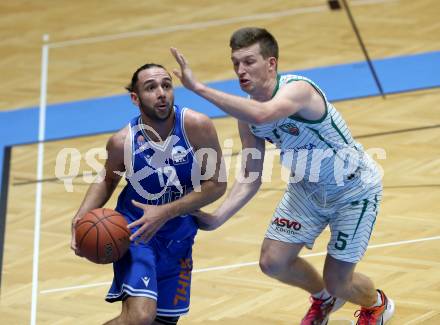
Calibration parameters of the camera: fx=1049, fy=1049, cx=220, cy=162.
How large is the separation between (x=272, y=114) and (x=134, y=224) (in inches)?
39.9

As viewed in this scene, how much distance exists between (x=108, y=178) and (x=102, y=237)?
500 millimetres

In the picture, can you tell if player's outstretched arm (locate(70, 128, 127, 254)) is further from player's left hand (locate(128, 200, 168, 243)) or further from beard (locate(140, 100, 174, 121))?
player's left hand (locate(128, 200, 168, 243))

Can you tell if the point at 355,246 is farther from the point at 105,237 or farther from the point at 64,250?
the point at 64,250

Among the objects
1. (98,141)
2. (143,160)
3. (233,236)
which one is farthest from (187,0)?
(143,160)

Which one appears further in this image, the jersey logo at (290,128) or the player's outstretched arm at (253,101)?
the jersey logo at (290,128)

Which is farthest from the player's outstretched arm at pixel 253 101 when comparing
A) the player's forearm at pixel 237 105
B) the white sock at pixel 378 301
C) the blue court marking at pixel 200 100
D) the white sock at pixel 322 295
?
the blue court marking at pixel 200 100

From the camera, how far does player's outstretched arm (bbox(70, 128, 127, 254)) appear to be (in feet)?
19.9

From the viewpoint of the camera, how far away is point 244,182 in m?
6.40

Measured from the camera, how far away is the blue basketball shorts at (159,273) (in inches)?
233

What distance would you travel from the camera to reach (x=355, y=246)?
6156 millimetres

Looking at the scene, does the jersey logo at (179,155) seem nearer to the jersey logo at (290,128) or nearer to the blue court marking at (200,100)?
the jersey logo at (290,128)

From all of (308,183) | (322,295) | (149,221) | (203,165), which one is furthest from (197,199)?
(322,295)

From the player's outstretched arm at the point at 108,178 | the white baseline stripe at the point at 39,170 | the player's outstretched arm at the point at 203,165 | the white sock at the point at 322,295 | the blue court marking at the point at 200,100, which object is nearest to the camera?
the player's outstretched arm at the point at 203,165

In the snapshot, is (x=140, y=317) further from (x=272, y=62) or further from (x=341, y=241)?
(x=272, y=62)
